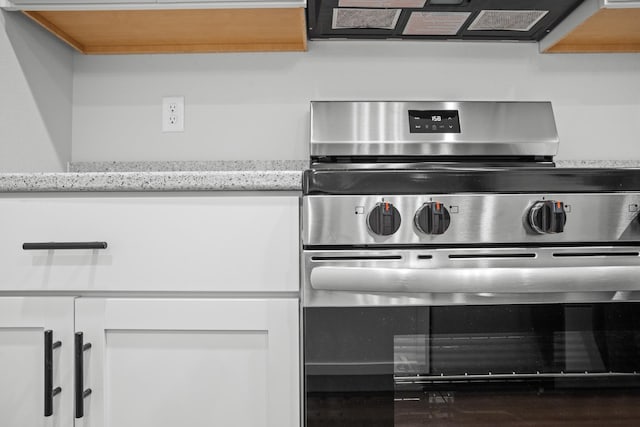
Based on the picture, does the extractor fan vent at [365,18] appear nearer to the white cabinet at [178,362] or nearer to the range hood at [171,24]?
the range hood at [171,24]

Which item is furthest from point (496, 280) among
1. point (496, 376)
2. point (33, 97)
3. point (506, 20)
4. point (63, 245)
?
point (33, 97)

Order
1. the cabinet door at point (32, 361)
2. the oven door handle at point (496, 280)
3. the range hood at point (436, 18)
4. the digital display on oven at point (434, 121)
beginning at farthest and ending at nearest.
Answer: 1. the digital display on oven at point (434, 121)
2. the range hood at point (436, 18)
3. the cabinet door at point (32, 361)
4. the oven door handle at point (496, 280)

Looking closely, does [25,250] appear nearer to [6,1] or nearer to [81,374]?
[81,374]

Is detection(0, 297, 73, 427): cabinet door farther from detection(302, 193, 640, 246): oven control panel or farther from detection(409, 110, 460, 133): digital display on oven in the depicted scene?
detection(409, 110, 460, 133): digital display on oven

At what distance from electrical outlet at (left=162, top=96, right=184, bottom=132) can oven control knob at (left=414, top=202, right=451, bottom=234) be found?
977 mm

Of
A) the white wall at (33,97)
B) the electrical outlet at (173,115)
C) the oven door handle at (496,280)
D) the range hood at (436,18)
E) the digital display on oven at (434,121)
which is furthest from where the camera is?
the electrical outlet at (173,115)

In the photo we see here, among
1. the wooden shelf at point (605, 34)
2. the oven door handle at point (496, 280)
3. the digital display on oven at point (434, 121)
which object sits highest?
the wooden shelf at point (605, 34)

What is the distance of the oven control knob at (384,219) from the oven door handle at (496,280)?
0.07 m

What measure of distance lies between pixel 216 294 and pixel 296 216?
22 centimetres

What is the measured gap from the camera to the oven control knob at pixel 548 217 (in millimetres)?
783

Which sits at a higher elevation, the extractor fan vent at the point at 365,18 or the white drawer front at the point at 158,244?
the extractor fan vent at the point at 365,18

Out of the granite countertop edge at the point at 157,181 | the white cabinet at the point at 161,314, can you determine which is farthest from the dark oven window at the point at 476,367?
the granite countertop edge at the point at 157,181

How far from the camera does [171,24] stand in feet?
4.24

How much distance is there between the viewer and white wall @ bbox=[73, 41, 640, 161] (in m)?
1.48
